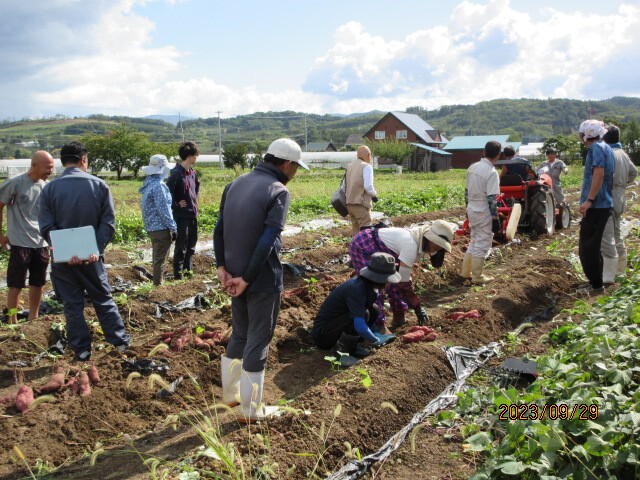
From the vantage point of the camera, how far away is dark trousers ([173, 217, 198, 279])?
7.26 m

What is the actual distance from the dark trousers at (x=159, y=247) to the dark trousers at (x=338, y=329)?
2820 mm

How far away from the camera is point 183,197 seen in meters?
7.14

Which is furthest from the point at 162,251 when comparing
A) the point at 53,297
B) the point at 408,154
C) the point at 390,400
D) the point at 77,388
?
the point at 408,154

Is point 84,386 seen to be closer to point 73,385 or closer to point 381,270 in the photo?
point 73,385

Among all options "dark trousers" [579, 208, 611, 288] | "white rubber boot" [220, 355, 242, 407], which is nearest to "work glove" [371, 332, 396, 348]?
"white rubber boot" [220, 355, 242, 407]

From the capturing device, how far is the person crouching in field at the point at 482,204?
257 inches

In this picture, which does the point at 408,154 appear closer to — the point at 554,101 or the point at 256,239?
the point at 256,239

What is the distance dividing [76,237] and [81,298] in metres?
0.60

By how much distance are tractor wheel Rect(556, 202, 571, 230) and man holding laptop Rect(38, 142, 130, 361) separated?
382 inches

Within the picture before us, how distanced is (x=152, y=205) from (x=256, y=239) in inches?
144

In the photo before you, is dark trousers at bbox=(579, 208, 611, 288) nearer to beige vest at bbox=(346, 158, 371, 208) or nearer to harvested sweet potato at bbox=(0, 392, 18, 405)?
beige vest at bbox=(346, 158, 371, 208)

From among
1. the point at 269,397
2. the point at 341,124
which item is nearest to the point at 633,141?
the point at 269,397

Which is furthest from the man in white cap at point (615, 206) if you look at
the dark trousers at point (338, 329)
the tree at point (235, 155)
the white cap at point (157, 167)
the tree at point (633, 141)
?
the tree at point (633, 141)

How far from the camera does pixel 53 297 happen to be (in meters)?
6.73
